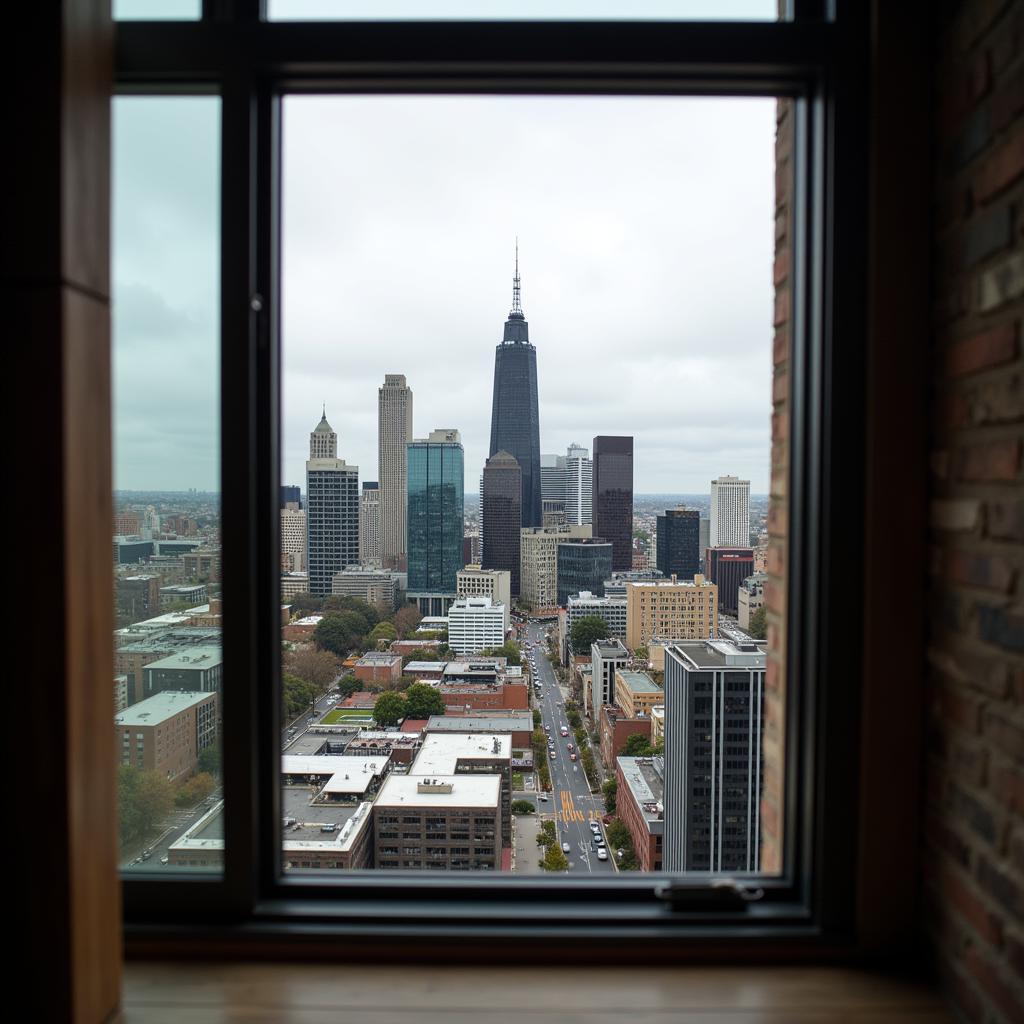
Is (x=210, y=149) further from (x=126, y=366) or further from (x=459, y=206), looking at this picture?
(x=459, y=206)

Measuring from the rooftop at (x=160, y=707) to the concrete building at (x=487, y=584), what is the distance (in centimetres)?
76

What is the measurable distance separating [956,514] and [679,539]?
2.96ft

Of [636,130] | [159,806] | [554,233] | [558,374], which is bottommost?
[159,806]

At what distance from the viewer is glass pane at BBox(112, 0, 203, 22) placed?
1073mm

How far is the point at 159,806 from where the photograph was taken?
1130mm

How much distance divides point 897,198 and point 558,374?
1.02 meters

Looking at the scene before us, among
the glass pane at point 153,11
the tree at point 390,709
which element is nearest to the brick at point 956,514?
the tree at point 390,709

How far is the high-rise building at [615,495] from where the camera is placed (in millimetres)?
1822

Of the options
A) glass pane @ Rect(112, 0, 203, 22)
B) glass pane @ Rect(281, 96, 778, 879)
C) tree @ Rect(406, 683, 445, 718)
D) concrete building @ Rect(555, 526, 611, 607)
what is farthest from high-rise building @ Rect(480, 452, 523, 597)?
glass pane @ Rect(112, 0, 203, 22)

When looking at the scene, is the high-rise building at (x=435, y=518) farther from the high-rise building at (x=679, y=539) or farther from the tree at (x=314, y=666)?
the high-rise building at (x=679, y=539)

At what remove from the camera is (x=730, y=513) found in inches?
61.5

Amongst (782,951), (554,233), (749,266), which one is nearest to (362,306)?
(554,233)

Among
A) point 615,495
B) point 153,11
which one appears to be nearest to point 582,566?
point 615,495

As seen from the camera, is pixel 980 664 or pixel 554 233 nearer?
pixel 980 664
